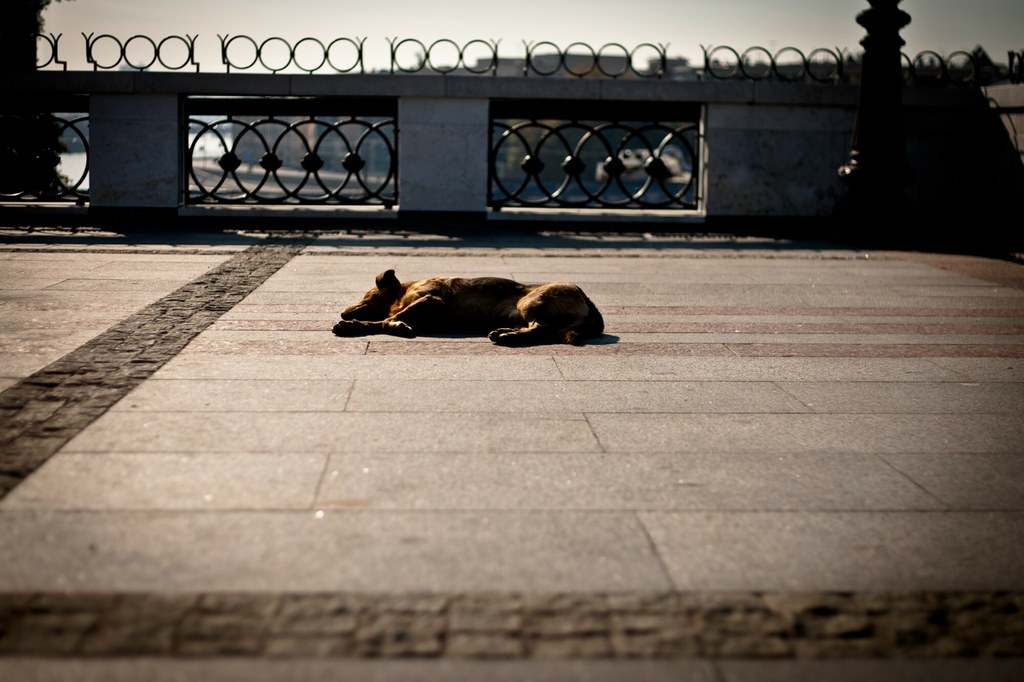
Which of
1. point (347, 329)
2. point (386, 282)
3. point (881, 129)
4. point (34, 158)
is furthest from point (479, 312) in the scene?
point (34, 158)

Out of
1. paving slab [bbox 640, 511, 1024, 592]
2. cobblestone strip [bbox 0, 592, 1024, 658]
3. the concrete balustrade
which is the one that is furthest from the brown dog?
the concrete balustrade

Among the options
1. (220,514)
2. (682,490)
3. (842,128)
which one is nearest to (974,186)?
(842,128)

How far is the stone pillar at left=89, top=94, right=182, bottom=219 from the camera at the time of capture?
1582cm

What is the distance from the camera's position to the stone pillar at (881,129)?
49.6ft

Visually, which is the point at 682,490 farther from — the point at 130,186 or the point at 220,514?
the point at 130,186

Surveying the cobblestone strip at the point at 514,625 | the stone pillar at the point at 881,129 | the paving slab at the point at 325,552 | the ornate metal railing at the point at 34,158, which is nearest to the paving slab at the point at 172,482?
the paving slab at the point at 325,552

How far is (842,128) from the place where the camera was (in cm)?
1656

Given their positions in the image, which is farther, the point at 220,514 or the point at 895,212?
the point at 895,212

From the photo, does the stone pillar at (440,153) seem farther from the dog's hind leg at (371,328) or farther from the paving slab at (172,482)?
the paving slab at (172,482)

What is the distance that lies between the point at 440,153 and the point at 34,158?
6.32 m

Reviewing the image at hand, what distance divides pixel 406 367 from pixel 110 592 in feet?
11.7

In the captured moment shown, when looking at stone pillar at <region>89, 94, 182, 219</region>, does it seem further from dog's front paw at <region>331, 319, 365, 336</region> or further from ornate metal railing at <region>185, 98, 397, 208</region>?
dog's front paw at <region>331, 319, 365, 336</region>

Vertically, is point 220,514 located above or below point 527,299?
below

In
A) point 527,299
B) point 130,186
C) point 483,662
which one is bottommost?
point 483,662
